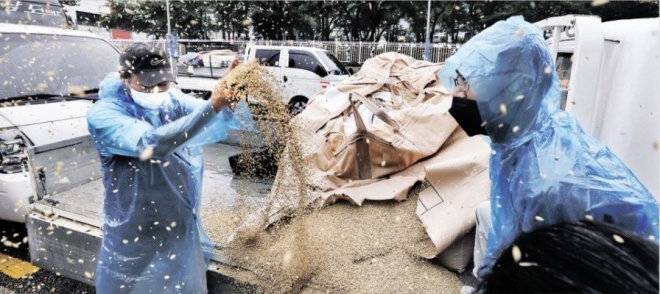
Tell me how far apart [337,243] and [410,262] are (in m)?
0.46

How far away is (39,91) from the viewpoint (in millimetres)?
4367

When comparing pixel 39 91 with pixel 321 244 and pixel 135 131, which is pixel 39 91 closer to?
pixel 135 131

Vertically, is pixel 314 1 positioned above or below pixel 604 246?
above

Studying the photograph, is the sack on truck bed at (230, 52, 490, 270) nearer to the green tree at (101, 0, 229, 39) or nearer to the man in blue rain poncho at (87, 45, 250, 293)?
the man in blue rain poncho at (87, 45, 250, 293)

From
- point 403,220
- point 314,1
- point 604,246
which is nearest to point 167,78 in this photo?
point 403,220

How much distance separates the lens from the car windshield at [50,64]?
170 inches

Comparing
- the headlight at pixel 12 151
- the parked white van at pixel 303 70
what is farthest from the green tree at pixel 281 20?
the headlight at pixel 12 151

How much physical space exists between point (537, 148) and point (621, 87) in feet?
3.08

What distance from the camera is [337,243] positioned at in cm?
258

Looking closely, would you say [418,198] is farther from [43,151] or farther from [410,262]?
[43,151]

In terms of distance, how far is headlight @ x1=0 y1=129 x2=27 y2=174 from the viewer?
3609 mm

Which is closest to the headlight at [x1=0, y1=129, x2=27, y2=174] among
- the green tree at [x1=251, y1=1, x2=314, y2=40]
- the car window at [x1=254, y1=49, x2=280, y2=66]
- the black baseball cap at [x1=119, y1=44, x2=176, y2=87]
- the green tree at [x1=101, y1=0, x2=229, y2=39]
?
the black baseball cap at [x1=119, y1=44, x2=176, y2=87]

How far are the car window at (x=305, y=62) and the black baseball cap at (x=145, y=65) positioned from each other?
8423mm

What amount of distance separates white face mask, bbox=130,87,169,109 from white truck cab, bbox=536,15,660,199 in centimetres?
218
